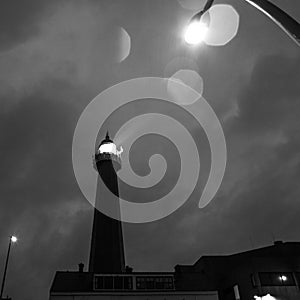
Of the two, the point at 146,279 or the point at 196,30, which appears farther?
the point at 146,279

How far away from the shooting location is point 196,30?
5.68 metres

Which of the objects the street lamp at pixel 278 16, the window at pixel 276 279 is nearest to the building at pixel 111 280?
the window at pixel 276 279

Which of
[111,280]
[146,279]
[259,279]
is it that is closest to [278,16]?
[111,280]

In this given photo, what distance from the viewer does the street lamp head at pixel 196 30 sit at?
555cm

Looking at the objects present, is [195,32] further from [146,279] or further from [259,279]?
[259,279]

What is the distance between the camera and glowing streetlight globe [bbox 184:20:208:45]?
5615 millimetres

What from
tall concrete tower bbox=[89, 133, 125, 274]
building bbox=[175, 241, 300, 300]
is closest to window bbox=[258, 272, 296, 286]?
building bbox=[175, 241, 300, 300]

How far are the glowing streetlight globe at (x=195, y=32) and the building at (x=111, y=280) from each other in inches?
1198

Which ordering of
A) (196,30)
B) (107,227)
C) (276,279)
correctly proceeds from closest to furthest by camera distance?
(196,30)
(276,279)
(107,227)

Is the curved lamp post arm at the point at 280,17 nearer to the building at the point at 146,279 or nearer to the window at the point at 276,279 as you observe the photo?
the building at the point at 146,279

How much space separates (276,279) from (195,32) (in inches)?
1459

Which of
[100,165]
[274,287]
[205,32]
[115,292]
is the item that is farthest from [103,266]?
[205,32]

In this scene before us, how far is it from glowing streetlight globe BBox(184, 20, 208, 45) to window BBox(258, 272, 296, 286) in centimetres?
3600

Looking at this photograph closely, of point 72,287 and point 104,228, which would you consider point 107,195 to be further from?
point 72,287
